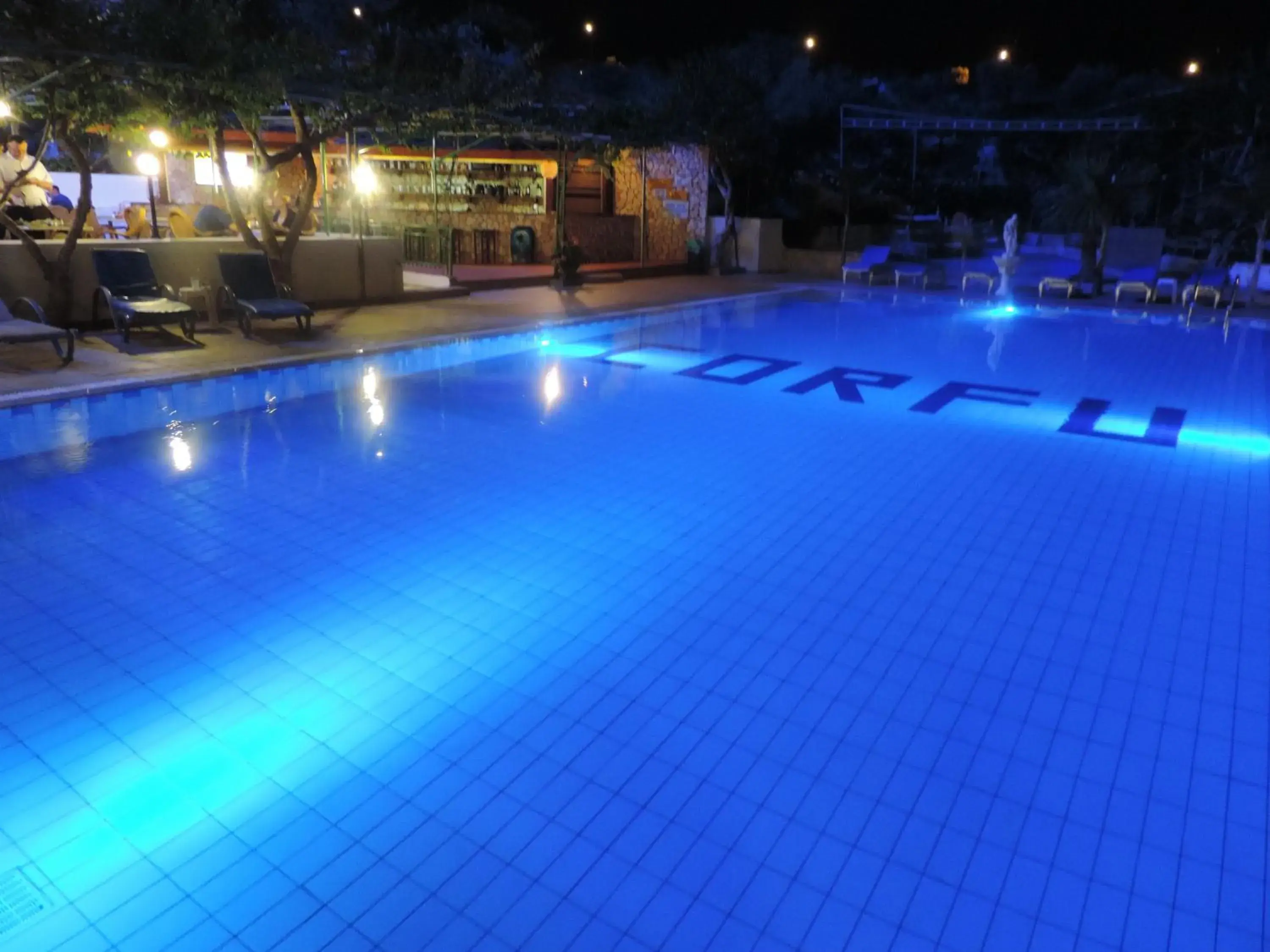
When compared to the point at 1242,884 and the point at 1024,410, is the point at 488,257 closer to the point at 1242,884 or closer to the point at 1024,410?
the point at 1024,410

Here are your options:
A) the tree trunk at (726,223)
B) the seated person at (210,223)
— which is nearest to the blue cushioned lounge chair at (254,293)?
the seated person at (210,223)

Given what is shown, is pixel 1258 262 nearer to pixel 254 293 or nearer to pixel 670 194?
pixel 670 194

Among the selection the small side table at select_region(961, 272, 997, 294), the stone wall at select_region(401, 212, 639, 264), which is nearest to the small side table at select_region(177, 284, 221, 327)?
the stone wall at select_region(401, 212, 639, 264)

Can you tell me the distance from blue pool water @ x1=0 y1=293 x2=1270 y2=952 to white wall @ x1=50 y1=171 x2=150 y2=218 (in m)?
11.1

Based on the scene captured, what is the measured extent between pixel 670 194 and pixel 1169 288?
30.5 ft

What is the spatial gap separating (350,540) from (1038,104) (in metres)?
25.8

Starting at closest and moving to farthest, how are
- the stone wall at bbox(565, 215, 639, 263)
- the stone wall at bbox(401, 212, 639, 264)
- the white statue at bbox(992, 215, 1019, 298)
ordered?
the white statue at bbox(992, 215, 1019, 298) < the stone wall at bbox(401, 212, 639, 264) < the stone wall at bbox(565, 215, 639, 263)

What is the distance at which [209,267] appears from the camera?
10.7 meters

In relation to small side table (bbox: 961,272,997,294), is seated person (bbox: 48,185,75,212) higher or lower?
higher

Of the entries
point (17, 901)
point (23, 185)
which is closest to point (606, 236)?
point (23, 185)

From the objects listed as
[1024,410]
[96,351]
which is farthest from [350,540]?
[1024,410]

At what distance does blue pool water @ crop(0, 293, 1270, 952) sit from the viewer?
252cm

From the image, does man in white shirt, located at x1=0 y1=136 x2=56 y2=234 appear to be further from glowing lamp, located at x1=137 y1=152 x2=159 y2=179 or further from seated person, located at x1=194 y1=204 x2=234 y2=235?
seated person, located at x1=194 y1=204 x2=234 y2=235

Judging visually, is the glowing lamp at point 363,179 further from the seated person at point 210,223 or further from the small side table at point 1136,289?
the small side table at point 1136,289
